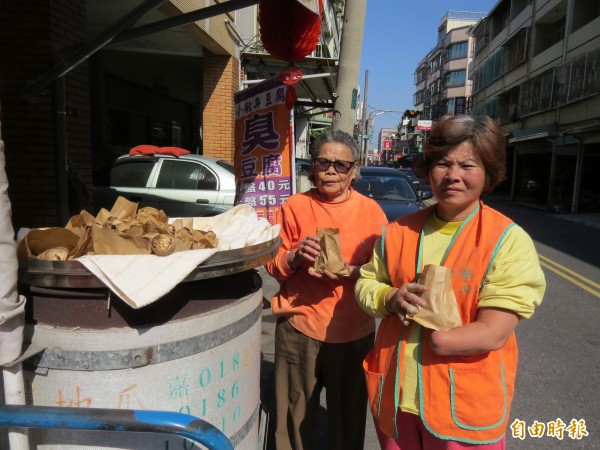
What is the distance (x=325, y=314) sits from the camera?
7.20ft

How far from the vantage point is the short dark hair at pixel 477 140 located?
157cm

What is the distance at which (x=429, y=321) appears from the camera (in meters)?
1.48

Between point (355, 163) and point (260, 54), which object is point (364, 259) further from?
point (260, 54)

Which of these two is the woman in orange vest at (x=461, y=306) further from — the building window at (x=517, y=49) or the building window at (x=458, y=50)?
the building window at (x=458, y=50)

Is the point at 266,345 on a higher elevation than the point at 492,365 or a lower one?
lower

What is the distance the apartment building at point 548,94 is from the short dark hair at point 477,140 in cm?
1675

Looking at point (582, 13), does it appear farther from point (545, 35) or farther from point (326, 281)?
point (326, 281)

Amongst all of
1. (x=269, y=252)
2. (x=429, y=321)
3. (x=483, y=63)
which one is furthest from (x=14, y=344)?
(x=483, y=63)

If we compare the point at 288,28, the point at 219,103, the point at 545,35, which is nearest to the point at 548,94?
the point at 545,35

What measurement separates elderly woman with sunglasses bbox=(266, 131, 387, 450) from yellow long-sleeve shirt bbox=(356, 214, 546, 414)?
17.4 inches

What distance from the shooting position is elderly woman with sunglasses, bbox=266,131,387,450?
2203 mm

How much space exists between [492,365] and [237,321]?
0.92m

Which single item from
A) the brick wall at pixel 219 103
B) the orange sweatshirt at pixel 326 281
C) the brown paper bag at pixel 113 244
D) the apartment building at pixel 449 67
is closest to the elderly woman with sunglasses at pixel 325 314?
the orange sweatshirt at pixel 326 281

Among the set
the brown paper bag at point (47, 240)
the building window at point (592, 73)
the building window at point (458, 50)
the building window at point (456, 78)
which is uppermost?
the building window at point (458, 50)
